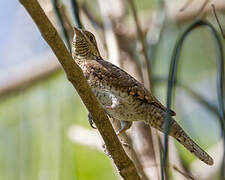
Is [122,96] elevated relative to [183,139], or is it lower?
elevated

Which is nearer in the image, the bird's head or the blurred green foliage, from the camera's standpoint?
the bird's head

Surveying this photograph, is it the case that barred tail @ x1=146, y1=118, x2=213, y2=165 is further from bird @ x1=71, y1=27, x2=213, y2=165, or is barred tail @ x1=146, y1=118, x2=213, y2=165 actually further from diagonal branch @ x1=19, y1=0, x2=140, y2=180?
diagonal branch @ x1=19, y1=0, x2=140, y2=180

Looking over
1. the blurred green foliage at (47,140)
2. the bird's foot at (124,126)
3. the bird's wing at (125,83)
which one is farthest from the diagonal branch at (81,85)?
the blurred green foliage at (47,140)

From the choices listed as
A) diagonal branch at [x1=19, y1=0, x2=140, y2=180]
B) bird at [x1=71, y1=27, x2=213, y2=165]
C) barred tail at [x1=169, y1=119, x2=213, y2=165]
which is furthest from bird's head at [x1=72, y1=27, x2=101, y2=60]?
diagonal branch at [x1=19, y1=0, x2=140, y2=180]

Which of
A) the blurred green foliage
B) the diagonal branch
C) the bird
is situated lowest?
the diagonal branch

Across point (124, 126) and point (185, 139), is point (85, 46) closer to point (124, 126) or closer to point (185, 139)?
point (124, 126)

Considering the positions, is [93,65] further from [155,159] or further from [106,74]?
[155,159]

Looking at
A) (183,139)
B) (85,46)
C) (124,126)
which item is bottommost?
(183,139)

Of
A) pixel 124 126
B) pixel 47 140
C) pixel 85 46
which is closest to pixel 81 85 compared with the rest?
pixel 124 126
